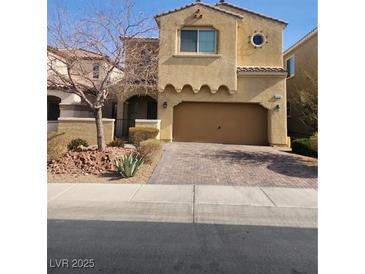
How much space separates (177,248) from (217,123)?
12.0 m

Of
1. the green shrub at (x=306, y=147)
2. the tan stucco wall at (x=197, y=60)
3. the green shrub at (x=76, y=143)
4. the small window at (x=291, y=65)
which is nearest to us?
the green shrub at (x=306, y=147)

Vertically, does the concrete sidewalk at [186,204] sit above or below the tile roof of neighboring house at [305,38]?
below

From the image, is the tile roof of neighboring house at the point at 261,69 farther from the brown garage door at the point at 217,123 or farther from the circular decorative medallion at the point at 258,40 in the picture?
the brown garage door at the point at 217,123

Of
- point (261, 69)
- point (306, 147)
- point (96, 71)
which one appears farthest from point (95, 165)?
point (261, 69)

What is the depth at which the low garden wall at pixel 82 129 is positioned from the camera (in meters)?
13.7

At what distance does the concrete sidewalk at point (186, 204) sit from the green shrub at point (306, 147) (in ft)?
16.9

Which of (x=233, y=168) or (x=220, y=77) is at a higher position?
(x=220, y=77)

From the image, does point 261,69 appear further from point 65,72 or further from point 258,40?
point 65,72

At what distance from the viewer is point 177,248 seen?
372 cm

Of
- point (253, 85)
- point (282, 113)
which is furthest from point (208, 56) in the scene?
point (282, 113)

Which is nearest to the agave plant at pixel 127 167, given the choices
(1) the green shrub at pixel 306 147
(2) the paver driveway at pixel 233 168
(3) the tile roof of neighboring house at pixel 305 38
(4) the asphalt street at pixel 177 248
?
(2) the paver driveway at pixel 233 168

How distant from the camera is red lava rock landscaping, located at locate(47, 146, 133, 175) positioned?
8.59 meters

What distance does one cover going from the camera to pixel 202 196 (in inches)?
249

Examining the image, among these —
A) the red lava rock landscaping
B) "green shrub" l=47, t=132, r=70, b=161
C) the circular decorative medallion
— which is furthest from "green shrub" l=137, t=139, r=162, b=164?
the circular decorative medallion
